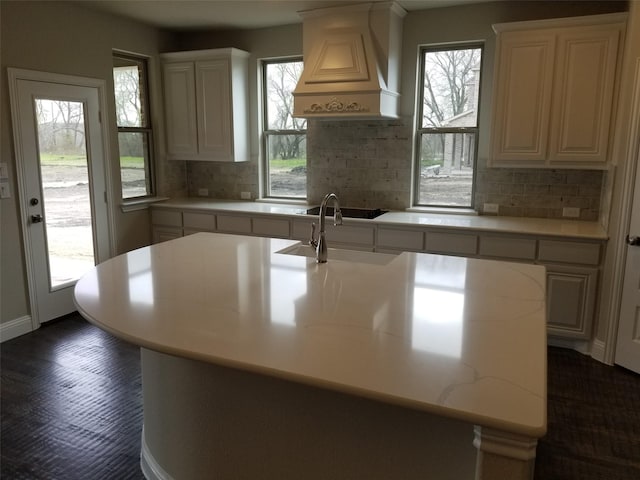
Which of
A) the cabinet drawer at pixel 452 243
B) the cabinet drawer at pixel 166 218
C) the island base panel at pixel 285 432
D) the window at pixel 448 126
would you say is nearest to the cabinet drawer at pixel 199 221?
the cabinet drawer at pixel 166 218

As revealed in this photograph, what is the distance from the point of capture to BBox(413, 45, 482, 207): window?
4152 mm

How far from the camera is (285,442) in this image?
66.6 inches

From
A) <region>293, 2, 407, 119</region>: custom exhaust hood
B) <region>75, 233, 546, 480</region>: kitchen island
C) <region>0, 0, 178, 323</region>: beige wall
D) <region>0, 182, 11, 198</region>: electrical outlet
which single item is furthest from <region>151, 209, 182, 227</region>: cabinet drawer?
<region>75, 233, 546, 480</region>: kitchen island

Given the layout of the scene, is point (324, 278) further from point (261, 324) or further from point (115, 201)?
point (115, 201)

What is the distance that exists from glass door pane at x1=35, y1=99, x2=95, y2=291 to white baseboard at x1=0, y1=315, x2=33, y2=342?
1.12ft

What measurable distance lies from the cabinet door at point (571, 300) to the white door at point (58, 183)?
3786 millimetres

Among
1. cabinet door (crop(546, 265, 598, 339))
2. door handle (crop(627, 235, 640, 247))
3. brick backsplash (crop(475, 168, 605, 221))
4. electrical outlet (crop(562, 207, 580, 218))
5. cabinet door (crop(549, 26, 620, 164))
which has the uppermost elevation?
cabinet door (crop(549, 26, 620, 164))

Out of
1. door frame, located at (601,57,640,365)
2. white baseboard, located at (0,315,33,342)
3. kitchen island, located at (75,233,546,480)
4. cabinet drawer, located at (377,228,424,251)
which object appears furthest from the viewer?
cabinet drawer, located at (377,228,424,251)

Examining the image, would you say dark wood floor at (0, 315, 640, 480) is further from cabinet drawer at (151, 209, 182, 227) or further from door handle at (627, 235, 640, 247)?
cabinet drawer at (151, 209, 182, 227)

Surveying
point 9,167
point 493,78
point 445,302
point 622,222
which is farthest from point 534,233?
point 9,167

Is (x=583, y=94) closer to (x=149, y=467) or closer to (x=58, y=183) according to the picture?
(x=149, y=467)

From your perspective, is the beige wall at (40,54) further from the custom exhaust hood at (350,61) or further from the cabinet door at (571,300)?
the cabinet door at (571,300)

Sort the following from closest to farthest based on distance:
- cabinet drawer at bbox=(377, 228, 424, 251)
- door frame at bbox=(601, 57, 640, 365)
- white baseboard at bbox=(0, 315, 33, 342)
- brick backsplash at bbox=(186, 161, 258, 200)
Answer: door frame at bbox=(601, 57, 640, 365) < white baseboard at bbox=(0, 315, 33, 342) < cabinet drawer at bbox=(377, 228, 424, 251) < brick backsplash at bbox=(186, 161, 258, 200)

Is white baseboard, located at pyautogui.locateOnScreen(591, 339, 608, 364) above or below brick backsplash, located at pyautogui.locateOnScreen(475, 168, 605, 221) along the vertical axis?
below
